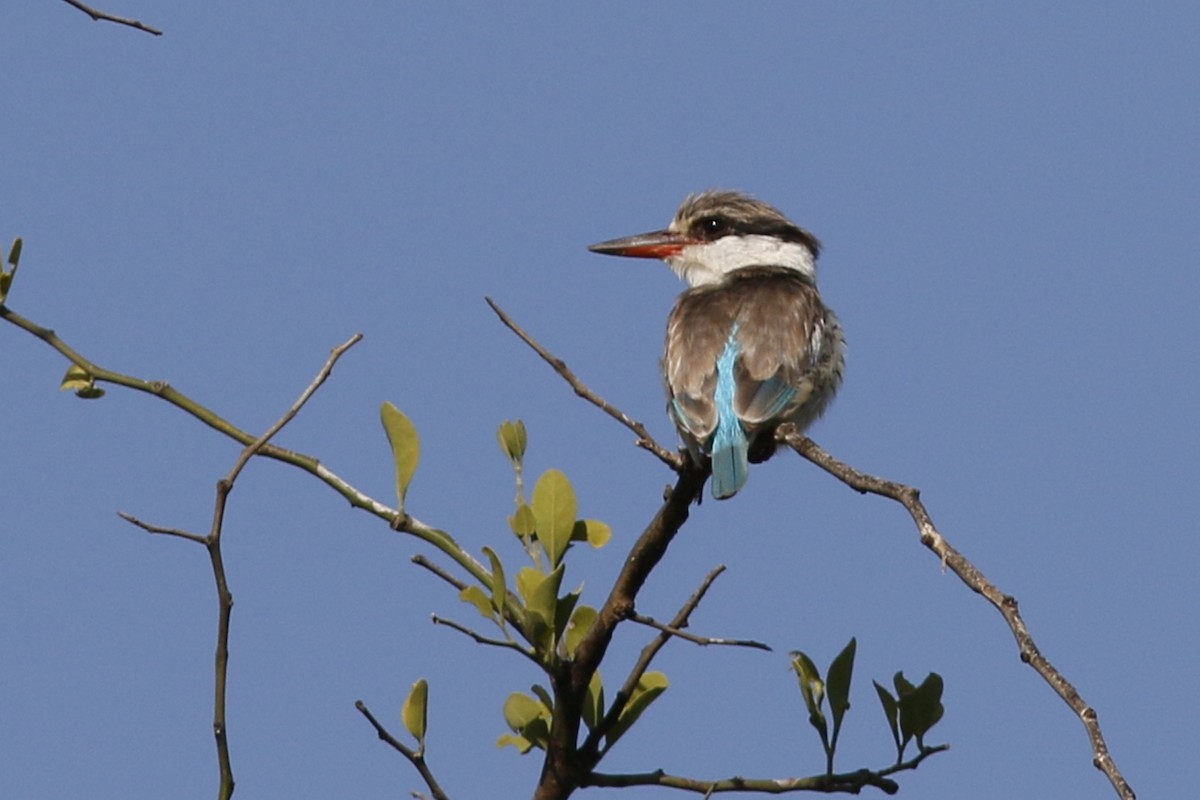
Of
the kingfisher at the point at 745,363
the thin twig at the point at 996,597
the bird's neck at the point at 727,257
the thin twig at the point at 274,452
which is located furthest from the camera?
the bird's neck at the point at 727,257

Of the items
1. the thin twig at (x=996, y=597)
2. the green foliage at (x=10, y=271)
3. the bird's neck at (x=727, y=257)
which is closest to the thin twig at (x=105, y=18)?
the green foliage at (x=10, y=271)

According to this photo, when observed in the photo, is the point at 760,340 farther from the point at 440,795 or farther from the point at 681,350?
the point at 440,795

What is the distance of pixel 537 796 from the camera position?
9.30ft

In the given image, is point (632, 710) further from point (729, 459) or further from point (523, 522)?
point (729, 459)

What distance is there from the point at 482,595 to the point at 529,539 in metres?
0.24

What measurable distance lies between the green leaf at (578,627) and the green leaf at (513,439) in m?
0.29

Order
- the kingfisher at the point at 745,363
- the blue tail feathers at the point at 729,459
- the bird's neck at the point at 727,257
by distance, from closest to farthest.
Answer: the blue tail feathers at the point at 729,459 → the kingfisher at the point at 745,363 → the bird's neck at the point at 727,257

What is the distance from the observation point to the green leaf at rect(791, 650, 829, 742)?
2.71 metres

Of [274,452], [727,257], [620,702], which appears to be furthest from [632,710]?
[727,257]

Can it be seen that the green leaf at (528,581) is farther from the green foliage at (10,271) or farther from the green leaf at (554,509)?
the green foliage at (10,271)

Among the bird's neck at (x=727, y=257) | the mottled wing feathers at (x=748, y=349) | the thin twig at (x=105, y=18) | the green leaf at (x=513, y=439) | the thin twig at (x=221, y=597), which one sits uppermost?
the bird's neck at (x=727, y=257)

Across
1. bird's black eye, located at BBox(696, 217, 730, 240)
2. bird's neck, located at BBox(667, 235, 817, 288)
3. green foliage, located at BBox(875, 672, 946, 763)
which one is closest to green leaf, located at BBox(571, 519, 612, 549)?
green foliage, located at BBox(875, 672, 946, 763)

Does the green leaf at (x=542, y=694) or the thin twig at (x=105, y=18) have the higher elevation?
the thin twig at (x=105, y=18)

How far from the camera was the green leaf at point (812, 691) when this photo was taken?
2.71m
